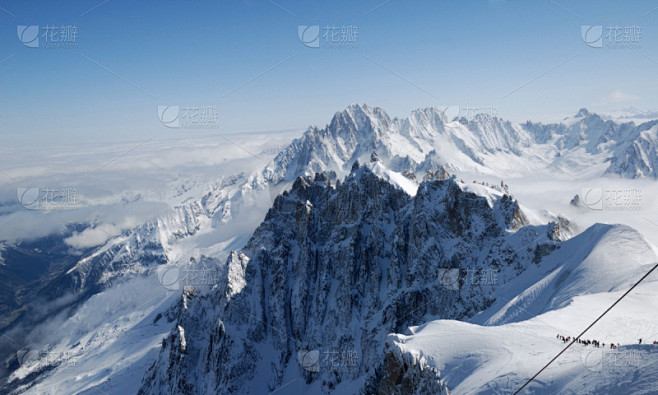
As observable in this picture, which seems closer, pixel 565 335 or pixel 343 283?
pixel 565 335

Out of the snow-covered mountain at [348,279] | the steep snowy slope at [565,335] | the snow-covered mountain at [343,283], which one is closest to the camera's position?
the steep snowy slope at [565,335]

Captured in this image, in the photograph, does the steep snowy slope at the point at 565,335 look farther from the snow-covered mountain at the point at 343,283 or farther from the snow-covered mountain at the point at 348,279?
the snow-covered mountain at the point at 343,283

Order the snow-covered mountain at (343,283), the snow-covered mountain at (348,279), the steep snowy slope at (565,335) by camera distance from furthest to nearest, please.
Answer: the snow-covered mountain at (343,283)
the snow-covered mountain at (348,279)
the steep snowy slope at (565,335)

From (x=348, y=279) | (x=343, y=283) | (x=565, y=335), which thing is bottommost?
(x=343, y=283)

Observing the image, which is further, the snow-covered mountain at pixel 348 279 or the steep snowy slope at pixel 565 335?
the snow-covered mountain at pixel 348 279

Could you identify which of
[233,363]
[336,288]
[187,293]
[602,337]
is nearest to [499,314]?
[602,337]

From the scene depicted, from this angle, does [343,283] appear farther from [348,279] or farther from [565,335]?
[565,335]

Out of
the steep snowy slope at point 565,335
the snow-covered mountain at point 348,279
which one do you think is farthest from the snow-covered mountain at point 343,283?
the steep snowy slope at point 565,335

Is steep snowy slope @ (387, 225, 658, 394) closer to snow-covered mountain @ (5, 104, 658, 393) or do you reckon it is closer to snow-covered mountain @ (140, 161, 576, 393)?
snow-covered mountain @ (5, 104, 658, 393)

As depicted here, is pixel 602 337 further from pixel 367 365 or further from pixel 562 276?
pixel 367 365

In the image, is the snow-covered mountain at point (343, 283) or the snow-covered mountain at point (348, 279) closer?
the snow-covered mountain at point (348, 279)

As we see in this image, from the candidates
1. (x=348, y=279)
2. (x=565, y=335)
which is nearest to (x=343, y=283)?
(x=348, y=279)
